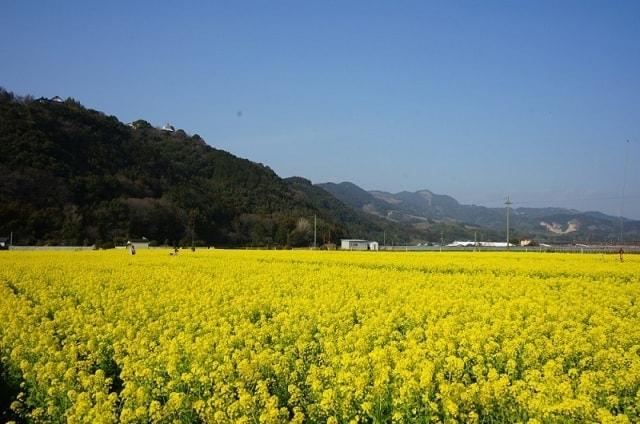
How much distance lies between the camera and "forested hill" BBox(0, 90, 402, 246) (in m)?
56.6

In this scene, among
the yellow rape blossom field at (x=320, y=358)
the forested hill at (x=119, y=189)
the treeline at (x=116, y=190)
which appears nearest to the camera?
the yellow rape blossom field at (x=320, y=358)

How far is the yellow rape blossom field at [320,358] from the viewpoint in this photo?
5156 millimetres

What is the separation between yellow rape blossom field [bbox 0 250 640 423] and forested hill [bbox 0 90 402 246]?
4783 centimetres

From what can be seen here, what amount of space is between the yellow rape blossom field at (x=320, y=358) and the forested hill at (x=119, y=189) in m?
47.8

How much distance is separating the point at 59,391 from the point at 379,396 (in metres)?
3.38

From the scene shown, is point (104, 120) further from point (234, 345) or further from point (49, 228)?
point (234, 345)

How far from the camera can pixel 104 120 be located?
3300 inches

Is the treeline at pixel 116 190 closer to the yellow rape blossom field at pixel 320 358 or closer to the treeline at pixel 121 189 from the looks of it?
the treeline at pixel 121 189

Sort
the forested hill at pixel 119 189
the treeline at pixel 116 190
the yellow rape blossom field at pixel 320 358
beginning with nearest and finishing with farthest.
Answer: the yellow rape blossom field at pixel 320 358 → the treeline at pixel 116 190 → the forested hill at pixel 119 189

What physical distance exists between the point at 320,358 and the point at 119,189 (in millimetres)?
67301

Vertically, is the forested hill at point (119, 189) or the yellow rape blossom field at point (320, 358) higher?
the forested hill at point (119, 189)

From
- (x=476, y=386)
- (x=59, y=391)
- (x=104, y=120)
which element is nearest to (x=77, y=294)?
(x=59, y=391)

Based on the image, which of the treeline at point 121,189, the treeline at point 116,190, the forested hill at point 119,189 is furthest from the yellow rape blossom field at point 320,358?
the treeline at point 121,189

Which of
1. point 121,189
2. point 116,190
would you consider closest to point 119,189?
point 121,189
